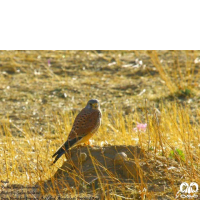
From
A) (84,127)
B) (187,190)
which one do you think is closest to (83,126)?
(84,127)

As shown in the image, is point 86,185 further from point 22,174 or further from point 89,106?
point 89,106

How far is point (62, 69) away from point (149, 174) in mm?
6297

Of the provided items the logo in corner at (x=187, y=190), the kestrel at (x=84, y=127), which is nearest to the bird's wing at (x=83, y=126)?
the kestrel at (x=84, y=127)

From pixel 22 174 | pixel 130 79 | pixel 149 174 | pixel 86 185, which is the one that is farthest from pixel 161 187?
pixel 130 79

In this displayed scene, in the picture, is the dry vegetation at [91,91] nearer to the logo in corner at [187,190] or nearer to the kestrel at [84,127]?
the kestrel at [84,127]

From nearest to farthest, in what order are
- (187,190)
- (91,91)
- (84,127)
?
(187,190) < (84,127) < (91,91)

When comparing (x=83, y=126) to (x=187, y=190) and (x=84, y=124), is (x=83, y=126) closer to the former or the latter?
(x=84, y=124)

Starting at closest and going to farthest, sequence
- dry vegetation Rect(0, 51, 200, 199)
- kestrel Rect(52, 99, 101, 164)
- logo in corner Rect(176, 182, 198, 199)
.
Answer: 1. logo in corner Rect(176, 182, 198, 199)
2. kestrel Rect(52, 99, 101, 164)
3. dry vegetation Rect(0, 51, 200, 199)

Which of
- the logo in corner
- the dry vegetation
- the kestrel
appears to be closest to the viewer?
the logo in corner

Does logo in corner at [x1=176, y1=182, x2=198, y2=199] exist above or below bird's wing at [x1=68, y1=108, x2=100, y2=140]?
below

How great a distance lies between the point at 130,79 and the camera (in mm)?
9461

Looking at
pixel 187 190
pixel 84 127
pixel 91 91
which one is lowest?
pixel 187 190

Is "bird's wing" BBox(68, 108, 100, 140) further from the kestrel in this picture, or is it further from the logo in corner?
the logo in corner

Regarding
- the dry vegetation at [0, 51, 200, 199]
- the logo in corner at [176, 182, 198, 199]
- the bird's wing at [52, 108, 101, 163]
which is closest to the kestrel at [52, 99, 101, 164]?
the bird's wing at [52, 108, 101, 163]
